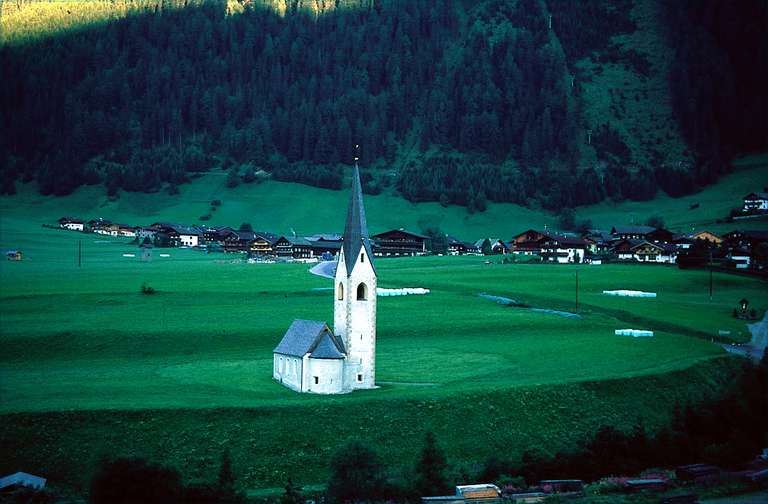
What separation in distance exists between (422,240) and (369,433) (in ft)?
369

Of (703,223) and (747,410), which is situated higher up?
(703,223)

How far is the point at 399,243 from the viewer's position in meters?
160

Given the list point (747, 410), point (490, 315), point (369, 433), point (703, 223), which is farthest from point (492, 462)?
point (703, 223)

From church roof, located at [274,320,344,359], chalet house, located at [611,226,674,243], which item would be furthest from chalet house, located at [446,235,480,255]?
church roof, located at [274,320,344,359]

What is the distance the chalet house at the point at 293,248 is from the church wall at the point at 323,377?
96.5 meters

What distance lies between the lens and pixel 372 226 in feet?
626

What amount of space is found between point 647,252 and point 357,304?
92215mm

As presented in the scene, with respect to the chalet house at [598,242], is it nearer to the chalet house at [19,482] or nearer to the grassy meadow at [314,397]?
the grassy meadow at [314,397]

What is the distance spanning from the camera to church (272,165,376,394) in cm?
5494

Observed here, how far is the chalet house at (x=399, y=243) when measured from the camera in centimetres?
15950

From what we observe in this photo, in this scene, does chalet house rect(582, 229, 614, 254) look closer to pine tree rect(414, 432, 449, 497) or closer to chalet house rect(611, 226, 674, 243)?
chalet house rect(611, 226, 674, 243)

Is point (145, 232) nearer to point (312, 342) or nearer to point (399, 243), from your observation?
point (399, 243)

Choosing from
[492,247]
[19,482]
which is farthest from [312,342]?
[492,247]

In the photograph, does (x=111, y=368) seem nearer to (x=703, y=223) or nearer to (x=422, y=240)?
(x=422, y=240)
